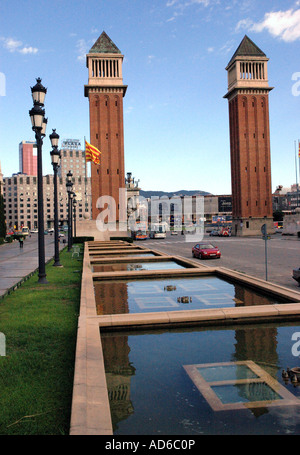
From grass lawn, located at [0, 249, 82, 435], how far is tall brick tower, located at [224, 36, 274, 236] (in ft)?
220

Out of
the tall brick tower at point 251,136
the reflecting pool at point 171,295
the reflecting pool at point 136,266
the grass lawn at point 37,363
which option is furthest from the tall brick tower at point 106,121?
the grass lawn at point 37,363

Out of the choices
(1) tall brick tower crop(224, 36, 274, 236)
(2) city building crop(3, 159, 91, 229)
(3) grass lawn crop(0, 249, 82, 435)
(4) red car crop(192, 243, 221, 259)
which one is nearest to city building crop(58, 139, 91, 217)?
(2) city building crop(3, 159, 91, 229)

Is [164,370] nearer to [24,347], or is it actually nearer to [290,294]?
[24,347]

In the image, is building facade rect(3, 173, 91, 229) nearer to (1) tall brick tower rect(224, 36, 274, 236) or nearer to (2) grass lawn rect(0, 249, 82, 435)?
(1) tall brick tower rect(224, 36, 274, 236)

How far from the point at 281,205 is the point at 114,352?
181725 mm

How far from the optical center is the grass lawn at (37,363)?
13.6 ft

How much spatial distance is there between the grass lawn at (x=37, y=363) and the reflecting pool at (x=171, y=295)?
150 centimetres

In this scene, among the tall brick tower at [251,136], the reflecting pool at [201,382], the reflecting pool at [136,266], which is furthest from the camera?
the tall brick tower at [251,136]

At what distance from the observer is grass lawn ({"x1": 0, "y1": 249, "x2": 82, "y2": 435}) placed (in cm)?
416

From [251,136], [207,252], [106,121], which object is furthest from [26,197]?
[207,252]

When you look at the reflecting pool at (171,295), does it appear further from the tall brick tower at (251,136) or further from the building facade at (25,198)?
the building facade at (25,198)

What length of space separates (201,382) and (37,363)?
7.81 feet

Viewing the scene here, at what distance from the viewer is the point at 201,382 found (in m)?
5.46

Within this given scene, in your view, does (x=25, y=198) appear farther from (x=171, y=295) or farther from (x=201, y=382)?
(x=201, y=382)
